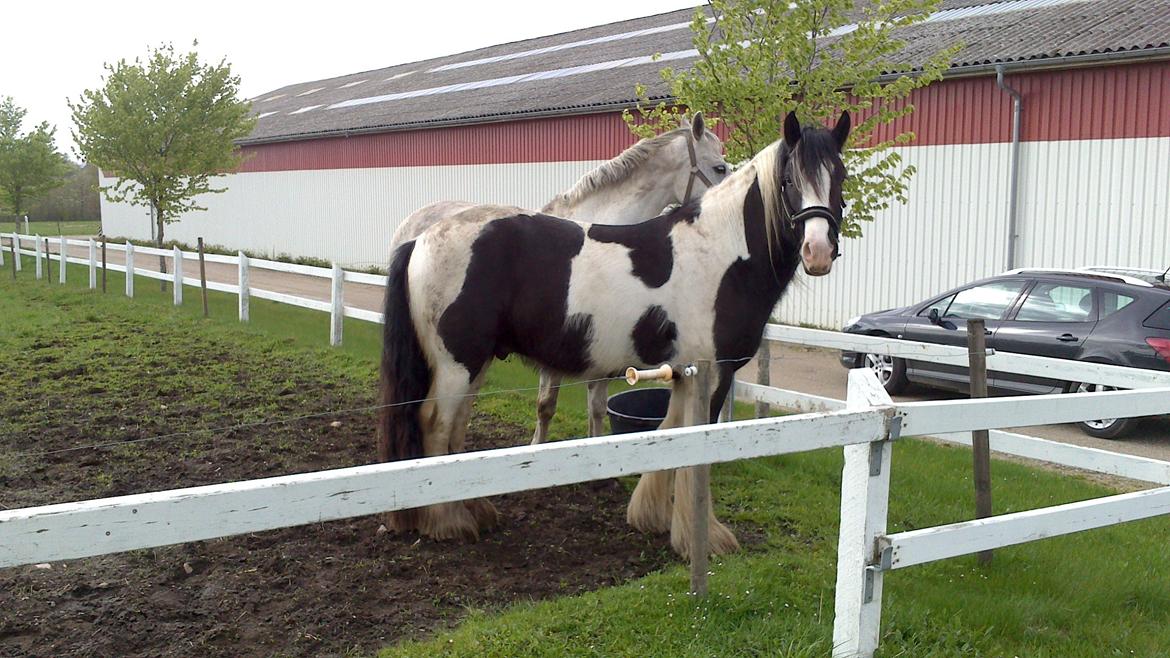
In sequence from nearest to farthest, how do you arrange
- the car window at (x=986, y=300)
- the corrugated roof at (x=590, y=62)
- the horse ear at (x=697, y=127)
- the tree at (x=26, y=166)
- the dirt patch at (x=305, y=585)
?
the dirt patch at (x=305, y=585) < the horse ear at (x=697, y=127) < the car window at (x=986, y=300) < the corrugated roof at (x=590, y=62) < the tree at (x=26, y=166)

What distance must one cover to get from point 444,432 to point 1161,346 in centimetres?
656

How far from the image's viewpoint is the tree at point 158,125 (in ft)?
65.1

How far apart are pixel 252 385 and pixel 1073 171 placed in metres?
10.6

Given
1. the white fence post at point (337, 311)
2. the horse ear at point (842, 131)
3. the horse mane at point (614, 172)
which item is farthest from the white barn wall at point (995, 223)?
the horse ear at point (842, 131)

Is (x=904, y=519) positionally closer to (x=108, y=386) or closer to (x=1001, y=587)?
(x=1001, y=587)

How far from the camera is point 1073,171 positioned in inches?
483

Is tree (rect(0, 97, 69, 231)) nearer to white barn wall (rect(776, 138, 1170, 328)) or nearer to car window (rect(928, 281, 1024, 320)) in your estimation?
white barn wall (rect(776, 138, 1170, 328))

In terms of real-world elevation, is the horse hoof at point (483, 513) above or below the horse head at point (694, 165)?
below

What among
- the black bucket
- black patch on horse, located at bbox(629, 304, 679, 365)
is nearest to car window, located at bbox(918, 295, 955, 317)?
the black bucket

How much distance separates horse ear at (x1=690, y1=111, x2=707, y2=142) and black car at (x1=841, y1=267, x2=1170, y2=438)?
117 inches

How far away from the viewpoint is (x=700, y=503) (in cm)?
405

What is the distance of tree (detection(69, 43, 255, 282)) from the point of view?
19.8 m

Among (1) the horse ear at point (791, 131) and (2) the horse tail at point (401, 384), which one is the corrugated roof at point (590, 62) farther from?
(2) the horse tail at point (401, 384)

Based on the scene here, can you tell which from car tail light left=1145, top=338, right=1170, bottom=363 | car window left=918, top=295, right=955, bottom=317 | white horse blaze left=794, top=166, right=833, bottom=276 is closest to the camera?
white horse blaze left=794, top=166, right=833, bottom=276
